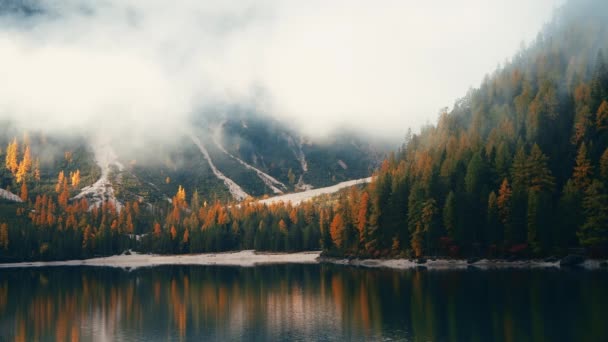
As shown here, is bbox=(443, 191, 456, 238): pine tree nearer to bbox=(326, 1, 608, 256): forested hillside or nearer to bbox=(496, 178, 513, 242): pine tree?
bbox=(326, 1, 608, 256): forested hillside

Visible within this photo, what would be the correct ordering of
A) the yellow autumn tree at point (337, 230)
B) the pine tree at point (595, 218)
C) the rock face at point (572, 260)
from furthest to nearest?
the yellow autumn tree at point (337, 230) → the rock face at point (572, 260) → the pine tree at point (595, 218)

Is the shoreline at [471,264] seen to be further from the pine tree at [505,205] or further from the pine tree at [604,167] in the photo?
the pine tree at [604,167]

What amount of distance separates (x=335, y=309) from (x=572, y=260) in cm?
5270

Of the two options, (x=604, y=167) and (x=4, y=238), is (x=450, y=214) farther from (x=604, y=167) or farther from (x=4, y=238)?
(x=4, y=238)

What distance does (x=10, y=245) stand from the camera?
644 feet

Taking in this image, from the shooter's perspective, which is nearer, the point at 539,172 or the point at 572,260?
the point at 572,260

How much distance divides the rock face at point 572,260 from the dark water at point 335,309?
8.63 metres

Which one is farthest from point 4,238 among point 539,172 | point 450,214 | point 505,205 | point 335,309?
point 539,172

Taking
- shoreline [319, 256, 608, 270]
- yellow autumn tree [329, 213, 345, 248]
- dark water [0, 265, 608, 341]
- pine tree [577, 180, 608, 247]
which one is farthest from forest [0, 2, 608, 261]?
A: dark water [0, 265, 608, 341]

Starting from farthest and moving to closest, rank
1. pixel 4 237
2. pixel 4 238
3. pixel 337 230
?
pixel 4 238 → pixel 4 237 → pixel 337 230

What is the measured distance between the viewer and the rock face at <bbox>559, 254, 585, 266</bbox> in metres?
101

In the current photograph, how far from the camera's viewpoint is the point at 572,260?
10162 cm

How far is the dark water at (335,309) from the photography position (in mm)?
55219

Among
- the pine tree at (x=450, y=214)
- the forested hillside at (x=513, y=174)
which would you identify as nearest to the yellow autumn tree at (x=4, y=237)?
the forested hillside at (x=513, y=174)
